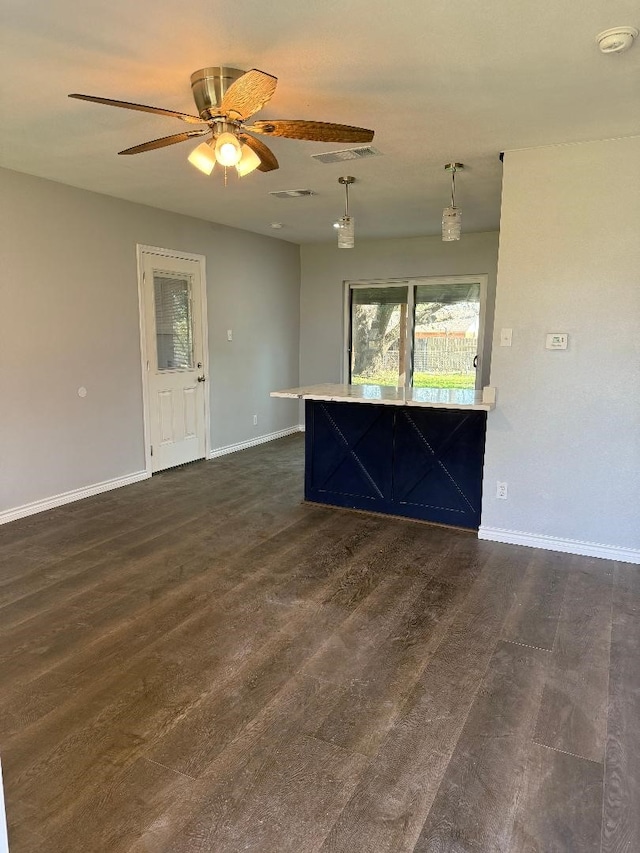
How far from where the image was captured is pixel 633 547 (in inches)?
130

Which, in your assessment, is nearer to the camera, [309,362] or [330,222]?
[330,222]

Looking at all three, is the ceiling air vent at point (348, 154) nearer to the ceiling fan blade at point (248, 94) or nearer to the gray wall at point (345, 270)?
the ceiling fan blade at point (248, 94)

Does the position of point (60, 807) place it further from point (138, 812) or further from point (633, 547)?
point (633, 547)

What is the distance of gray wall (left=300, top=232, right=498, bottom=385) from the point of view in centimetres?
614

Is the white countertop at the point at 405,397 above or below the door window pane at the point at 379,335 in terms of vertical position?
below

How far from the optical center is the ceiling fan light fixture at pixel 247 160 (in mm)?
2410

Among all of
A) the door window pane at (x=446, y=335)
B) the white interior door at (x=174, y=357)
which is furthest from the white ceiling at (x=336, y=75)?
the door window pane at (x=446, y=335)

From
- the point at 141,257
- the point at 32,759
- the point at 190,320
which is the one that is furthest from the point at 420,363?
the point at 32,759

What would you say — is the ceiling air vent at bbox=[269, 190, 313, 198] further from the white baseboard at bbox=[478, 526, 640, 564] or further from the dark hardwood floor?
the white baseboard at bbox=[478, 526, 640, 564]

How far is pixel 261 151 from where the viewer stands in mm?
2494

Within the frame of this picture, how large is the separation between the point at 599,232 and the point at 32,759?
367 centimetres

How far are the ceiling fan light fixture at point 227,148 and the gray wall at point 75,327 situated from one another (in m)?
2.26

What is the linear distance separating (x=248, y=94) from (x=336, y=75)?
568mm

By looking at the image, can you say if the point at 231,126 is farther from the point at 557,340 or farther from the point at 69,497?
the point at 69,497
